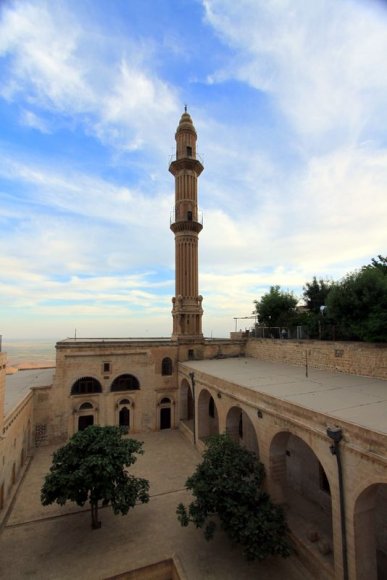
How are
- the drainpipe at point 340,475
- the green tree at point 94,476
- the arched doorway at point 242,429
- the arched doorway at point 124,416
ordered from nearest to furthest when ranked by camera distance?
the drainpipe at point 340,475 < the green tree at point 94,476 < the arched doorway at point 242,429 < the arched doorway at point 124,416

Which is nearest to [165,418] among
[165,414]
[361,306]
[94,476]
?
[165,414]

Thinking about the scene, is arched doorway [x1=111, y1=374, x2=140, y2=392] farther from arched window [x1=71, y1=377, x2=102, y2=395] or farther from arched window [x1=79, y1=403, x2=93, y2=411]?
arched window [x1=79, y1=403, x2=93, y2=411]

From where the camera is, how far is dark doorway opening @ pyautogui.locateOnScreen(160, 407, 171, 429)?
70.8 ft

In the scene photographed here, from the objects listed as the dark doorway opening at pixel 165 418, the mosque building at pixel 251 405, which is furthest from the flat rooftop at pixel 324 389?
the dark doorway opening at pixel 165 418

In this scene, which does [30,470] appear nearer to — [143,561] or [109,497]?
[109,497]

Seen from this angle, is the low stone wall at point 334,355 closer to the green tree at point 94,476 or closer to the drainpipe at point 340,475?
the drainpipe at point 340,475

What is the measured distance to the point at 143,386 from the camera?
21.4m

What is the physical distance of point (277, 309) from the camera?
26469 mm

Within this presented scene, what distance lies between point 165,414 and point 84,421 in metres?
5.23

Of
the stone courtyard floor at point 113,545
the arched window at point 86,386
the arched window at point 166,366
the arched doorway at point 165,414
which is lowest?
the stone courtyard floor at point 113,545

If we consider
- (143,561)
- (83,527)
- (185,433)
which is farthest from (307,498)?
(185,433)

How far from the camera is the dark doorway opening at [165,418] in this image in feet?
70.8

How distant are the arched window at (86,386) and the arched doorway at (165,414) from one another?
433 cm

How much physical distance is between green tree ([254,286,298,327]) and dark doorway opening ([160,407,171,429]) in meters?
10.8
